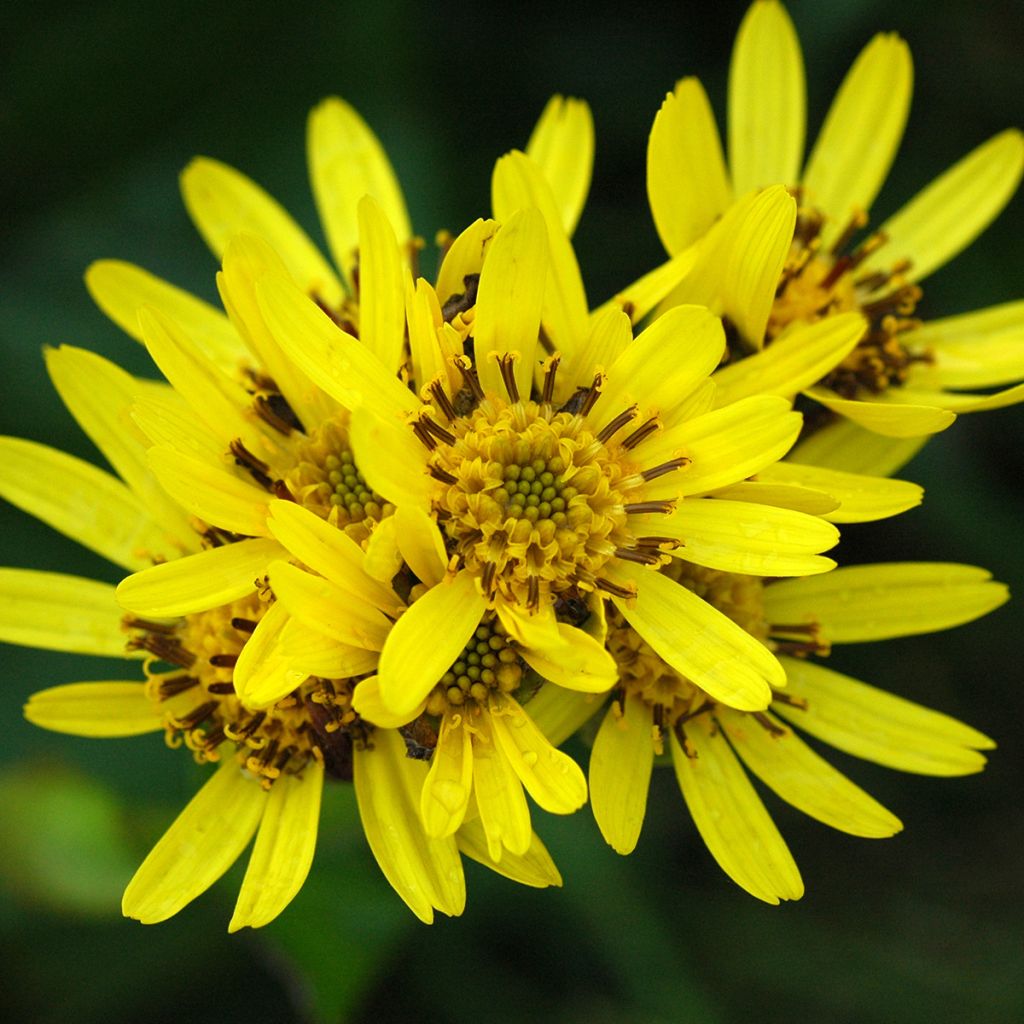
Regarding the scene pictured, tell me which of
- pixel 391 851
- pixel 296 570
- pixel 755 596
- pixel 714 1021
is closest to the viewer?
pixel 296 570

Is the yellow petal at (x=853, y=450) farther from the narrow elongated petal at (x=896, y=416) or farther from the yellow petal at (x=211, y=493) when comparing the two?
the yellow petal at (x=211, y=493)

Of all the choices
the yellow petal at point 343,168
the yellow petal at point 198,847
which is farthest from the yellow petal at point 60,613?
the yellow petal at point 343,168

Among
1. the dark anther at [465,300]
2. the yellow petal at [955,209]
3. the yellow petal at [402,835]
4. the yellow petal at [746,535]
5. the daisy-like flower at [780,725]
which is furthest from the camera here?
the yellow petal at [955,209]

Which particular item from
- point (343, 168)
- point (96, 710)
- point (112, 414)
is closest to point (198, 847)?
point (96, 710)

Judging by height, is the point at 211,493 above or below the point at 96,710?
above

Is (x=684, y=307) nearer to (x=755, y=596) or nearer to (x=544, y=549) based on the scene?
(x=544, y=549)

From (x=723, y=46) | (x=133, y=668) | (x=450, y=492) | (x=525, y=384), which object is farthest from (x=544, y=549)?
(x=723, y=46)

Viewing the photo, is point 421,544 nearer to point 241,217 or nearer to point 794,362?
point 794,362
